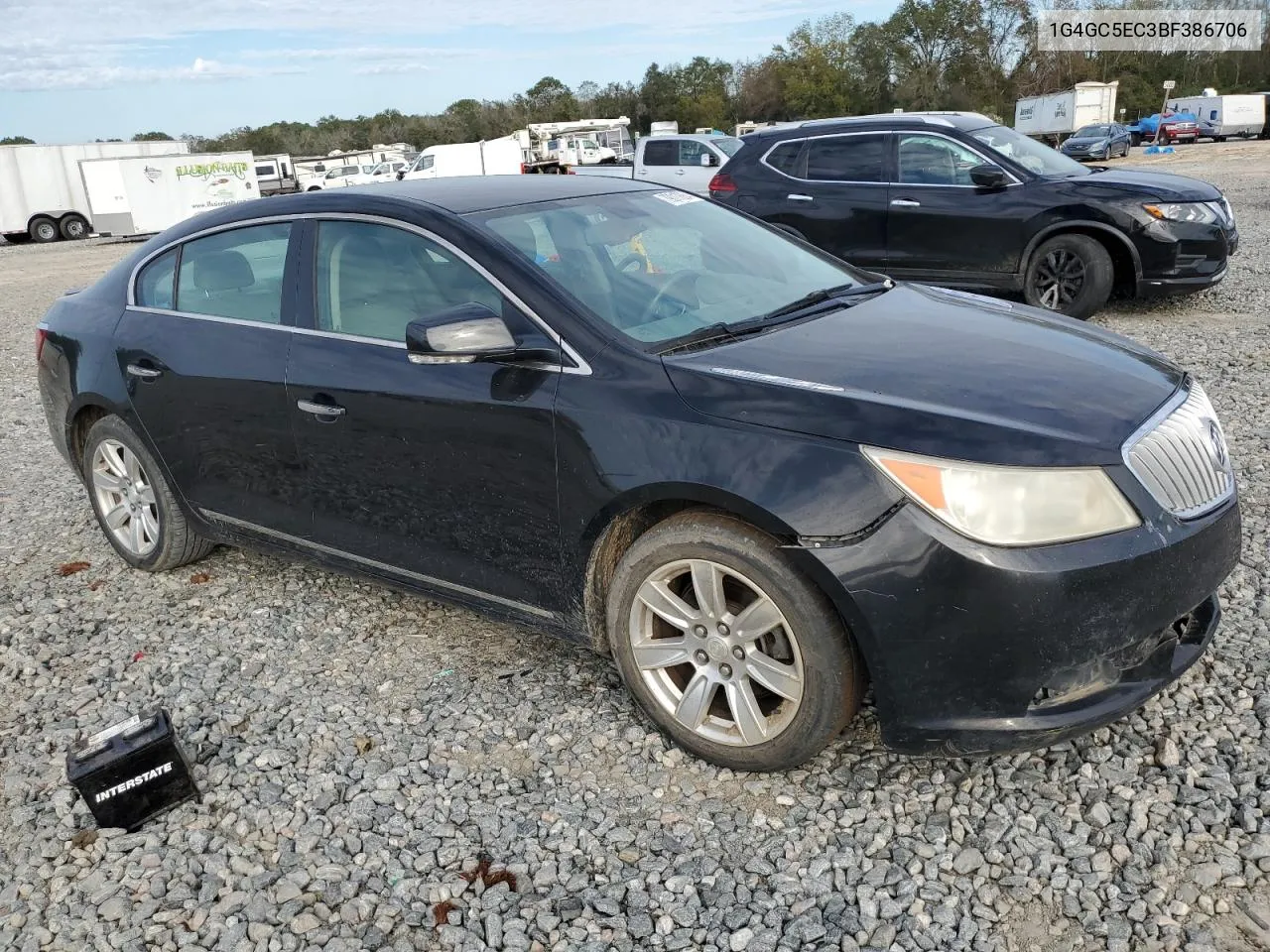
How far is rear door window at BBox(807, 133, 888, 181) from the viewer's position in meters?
9.59

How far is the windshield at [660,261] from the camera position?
3.31 metres

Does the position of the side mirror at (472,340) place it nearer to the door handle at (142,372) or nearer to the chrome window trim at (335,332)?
the chrome window trim at (335,332)

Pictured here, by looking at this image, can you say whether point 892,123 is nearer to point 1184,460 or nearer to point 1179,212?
point 1179,212

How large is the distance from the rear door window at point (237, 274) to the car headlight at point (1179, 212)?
7.26 m

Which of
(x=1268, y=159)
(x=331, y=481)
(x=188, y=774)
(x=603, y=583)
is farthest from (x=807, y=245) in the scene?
(x=1268, y=159)

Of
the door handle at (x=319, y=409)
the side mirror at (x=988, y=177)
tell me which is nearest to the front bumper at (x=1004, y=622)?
the door handle at (x=319, y=409)

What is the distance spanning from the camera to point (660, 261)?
3600mm

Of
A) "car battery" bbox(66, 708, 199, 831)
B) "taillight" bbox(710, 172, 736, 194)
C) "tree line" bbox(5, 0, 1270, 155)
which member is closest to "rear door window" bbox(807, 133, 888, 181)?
"taillight" bbox(710, 172, 736, 194)

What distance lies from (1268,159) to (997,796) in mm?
34267

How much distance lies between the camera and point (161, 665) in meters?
3.98

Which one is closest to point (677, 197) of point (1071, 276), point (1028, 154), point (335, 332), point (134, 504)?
point (335, 332)

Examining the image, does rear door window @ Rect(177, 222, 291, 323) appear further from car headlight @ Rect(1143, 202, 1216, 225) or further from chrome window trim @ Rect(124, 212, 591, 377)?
car headlight @ Rect(1143, 202, 1216, 225)

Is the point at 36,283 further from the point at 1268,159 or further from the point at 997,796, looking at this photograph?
the point at 1268,159

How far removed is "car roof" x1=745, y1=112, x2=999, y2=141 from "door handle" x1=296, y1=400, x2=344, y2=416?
7.28 m
